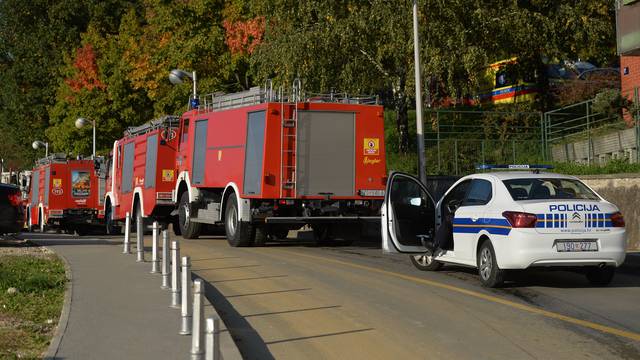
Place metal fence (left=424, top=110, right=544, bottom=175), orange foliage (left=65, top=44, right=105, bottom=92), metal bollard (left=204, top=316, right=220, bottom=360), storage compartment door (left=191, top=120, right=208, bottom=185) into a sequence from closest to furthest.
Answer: metal bollard (left=204, top=316, right=220, bottom=360) < storage compartment door (left=191, top=120, right=208, bottom=185) < metal fence (left=424, top=110, right=544, bottom=175) < orange foliage (left=65, top=44, right=105, bottom=92)

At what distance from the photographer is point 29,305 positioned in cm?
1084

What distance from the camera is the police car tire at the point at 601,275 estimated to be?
1262 cm

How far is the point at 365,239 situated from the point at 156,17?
21887 millimetres

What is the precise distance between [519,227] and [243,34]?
28909 mm

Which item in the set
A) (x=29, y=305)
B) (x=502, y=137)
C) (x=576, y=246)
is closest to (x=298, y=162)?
(x=576, y=246)

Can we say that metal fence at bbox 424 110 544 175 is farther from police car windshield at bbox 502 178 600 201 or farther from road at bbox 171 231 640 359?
police car windshield at bbox 502 178 600 201

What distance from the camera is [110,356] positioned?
299 inches

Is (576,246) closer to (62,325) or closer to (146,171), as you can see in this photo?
(62,325)

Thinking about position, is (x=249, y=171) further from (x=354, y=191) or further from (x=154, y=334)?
(x=154, y=334)

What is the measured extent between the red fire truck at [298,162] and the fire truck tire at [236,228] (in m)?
0.02

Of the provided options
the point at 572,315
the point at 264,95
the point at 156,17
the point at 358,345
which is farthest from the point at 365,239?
the point at 156,17

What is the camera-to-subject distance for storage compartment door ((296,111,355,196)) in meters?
19.4

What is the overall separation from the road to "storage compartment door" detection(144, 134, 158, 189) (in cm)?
1002

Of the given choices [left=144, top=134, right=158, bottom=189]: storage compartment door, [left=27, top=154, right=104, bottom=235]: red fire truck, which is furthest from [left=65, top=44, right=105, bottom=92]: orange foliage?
[left=144, top=134, right=158, bottom=189]: storage compartment door
